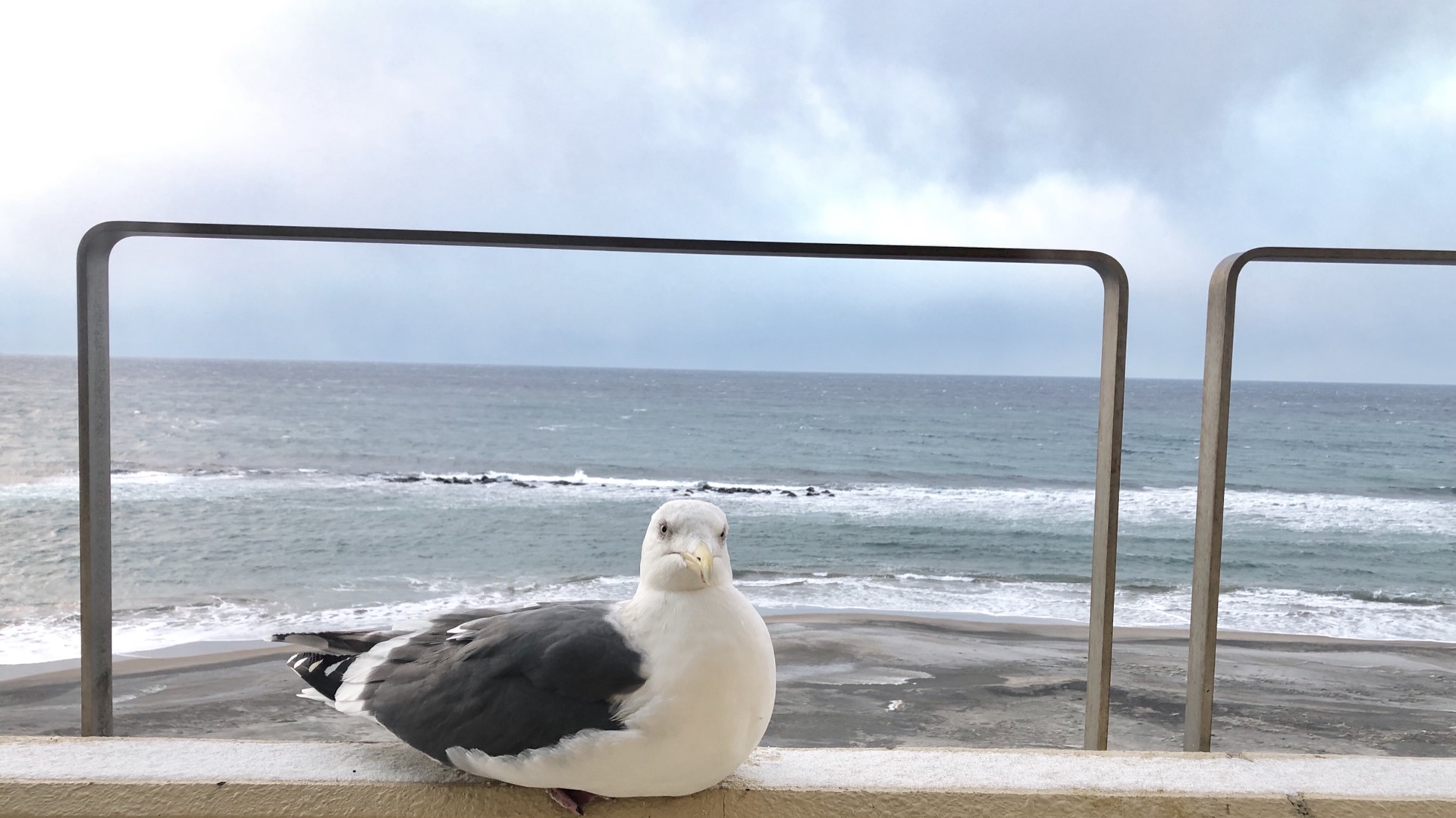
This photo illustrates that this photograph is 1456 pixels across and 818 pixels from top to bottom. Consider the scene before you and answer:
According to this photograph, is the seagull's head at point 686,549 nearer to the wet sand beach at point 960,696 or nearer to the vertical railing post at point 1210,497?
the vertical railing post at point 1210,497

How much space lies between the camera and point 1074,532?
1227 centimetres

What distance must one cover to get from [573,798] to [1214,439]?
0.95 meters

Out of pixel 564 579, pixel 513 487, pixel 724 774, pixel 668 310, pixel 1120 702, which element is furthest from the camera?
pixel 668 310

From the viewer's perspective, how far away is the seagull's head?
0.95 meters

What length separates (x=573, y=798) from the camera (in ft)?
3.31

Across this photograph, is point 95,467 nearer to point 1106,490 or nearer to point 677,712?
point 677,712

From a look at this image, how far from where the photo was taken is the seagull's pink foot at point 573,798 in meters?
1.00

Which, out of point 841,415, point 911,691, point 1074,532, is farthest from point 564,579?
point 841,415

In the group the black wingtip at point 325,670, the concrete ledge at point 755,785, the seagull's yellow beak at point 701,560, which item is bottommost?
the concrete ledge at point 755,785

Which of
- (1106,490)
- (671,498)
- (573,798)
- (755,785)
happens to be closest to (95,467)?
(573,798)

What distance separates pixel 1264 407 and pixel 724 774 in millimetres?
28218

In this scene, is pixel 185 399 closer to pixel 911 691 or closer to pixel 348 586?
pixel 348 586

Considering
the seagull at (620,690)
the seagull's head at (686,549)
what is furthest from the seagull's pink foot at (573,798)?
the seagull's head at (686,549)

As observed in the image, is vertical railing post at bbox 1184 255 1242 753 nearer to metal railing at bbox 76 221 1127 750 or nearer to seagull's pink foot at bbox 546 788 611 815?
metal railing at bbox 76 221 1127 750
